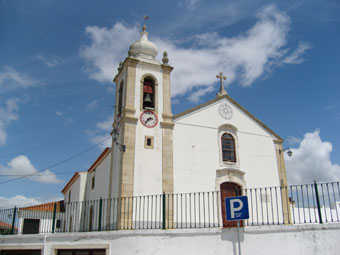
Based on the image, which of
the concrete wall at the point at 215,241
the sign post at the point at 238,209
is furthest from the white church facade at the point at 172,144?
the sign post at the point at 238,209

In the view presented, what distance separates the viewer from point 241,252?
311 inches

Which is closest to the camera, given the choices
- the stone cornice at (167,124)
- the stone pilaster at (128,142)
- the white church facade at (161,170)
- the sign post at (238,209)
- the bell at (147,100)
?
the sign post at (238,209)

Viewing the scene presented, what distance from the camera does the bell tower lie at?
1327 centimetres

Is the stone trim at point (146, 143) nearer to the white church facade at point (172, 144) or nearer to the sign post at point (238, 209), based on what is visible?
the white church facade at point (172, 144)

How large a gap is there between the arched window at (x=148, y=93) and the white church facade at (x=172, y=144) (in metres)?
0.05

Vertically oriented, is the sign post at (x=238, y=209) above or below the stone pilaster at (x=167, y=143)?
below

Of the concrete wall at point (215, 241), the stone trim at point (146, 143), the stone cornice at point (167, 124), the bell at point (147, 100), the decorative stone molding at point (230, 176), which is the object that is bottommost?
the concrete wall at point (215, 241)

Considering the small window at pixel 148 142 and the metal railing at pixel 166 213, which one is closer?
the metal railing at pixel 166 213

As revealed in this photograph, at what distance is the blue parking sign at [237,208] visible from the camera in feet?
24.3

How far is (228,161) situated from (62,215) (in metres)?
14.6

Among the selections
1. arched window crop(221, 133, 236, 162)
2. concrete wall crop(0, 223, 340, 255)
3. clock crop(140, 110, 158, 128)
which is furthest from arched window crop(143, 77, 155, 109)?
concrete wall crop(0, 223, 340, 255)

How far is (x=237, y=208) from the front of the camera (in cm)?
757

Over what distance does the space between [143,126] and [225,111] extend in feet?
14.8

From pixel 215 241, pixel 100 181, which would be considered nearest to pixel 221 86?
pixel 100 181
